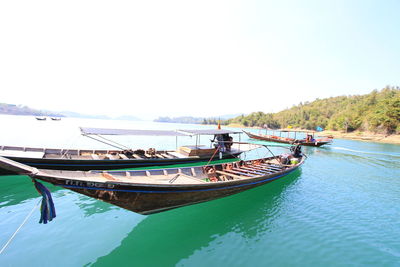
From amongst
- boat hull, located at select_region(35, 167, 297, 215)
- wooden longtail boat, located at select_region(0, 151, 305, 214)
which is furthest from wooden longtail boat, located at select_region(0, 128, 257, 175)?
boat hull, located at select_region(35, 167, 297, 215)

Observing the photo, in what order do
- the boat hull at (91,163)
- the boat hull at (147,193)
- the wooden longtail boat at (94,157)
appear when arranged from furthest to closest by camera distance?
the wooden longtail boat at (94,157), the boat hull at (91,163), the boat hull at (147,193)

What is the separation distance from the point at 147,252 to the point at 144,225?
4.82 ft

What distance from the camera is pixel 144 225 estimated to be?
7.10 meters

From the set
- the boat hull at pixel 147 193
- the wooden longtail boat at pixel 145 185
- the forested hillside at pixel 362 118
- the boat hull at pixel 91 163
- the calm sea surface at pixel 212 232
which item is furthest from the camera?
the forested hillside at pixel 362 118

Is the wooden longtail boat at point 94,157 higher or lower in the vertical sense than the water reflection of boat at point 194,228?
higher

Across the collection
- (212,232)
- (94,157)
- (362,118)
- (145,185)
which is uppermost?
(362,118)

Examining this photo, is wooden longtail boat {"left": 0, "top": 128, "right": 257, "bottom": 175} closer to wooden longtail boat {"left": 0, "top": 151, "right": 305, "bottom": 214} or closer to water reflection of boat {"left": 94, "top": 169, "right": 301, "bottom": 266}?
wooden longtail boat {"left": 0, "top": 151, "right": 305, "bottom": 214}

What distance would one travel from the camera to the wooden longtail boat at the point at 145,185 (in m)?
4.93

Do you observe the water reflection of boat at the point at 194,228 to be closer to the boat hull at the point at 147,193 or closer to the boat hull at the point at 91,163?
the boat hull at the point at 147,193

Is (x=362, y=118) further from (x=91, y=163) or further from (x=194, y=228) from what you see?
(x=91, y=163)

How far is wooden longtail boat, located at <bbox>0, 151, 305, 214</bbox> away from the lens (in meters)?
4.93

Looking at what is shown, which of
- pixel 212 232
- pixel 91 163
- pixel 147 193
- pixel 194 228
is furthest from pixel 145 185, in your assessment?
pixel 91 163

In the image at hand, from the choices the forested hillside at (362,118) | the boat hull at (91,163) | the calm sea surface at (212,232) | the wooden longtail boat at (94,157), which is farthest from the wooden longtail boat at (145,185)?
the forested hillside at (362,118)

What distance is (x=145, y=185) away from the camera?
6.01 meters
